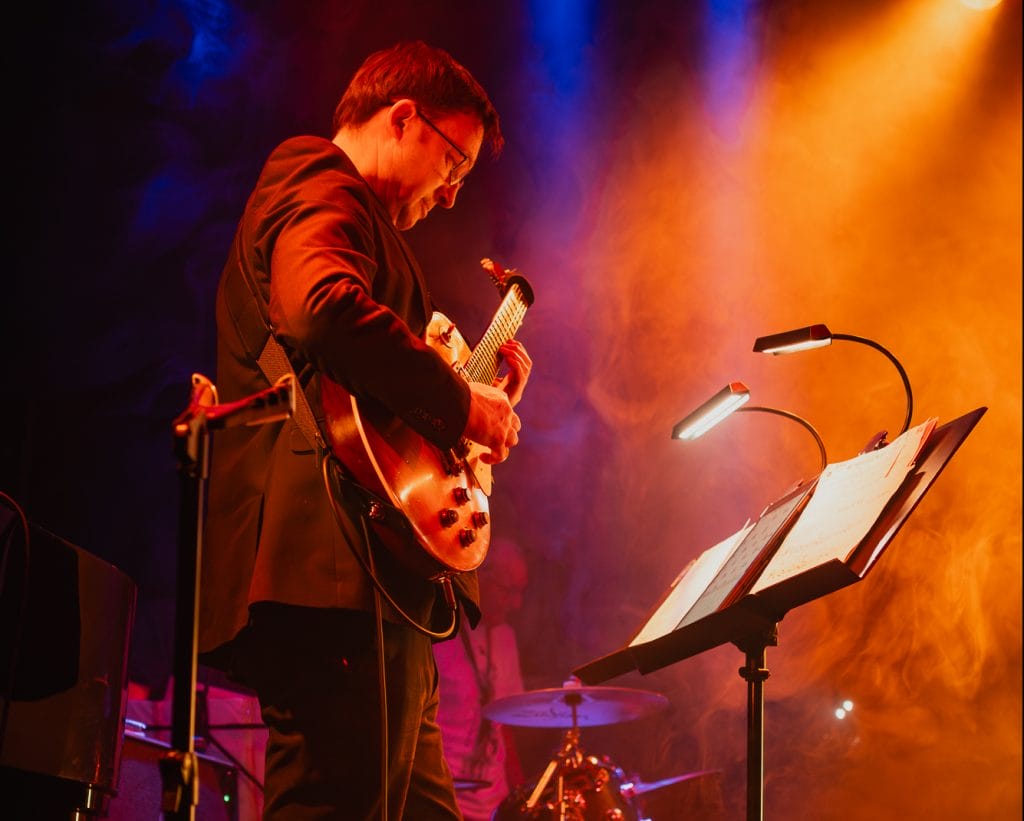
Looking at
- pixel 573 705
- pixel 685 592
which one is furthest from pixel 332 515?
pixel 573 705

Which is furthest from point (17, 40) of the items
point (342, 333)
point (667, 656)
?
point (667, 656)

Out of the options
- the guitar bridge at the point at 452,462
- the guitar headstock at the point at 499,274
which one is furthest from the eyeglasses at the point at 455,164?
the guitar bridge at the point at 452,462

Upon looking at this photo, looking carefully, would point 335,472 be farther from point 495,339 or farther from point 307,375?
point 495,339

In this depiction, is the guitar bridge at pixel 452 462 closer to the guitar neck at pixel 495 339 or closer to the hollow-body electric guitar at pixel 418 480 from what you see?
the hollow-body electric guitar at pixel 418 480

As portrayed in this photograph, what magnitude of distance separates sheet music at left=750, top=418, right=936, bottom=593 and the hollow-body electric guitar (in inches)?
22.0

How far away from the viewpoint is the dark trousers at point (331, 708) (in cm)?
168

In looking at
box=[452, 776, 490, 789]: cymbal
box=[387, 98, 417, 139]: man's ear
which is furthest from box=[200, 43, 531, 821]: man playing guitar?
box=[452, 776, 490, 789]: cymbal

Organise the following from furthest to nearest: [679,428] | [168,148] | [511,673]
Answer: [511,673] → [168,148] → [679,428]

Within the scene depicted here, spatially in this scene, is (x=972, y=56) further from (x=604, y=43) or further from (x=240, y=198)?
(x=240, y=198)

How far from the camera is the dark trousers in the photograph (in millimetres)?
1676

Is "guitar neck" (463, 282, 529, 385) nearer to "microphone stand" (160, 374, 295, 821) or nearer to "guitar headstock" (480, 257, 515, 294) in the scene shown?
"guitar headstock" (480, 257, 515, 294)

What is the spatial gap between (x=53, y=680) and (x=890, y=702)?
4750mm

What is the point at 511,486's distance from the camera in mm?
5441

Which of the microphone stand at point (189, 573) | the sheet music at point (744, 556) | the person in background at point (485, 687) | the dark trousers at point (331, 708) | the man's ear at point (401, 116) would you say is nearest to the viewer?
the microphone stand at point (189, 573)
